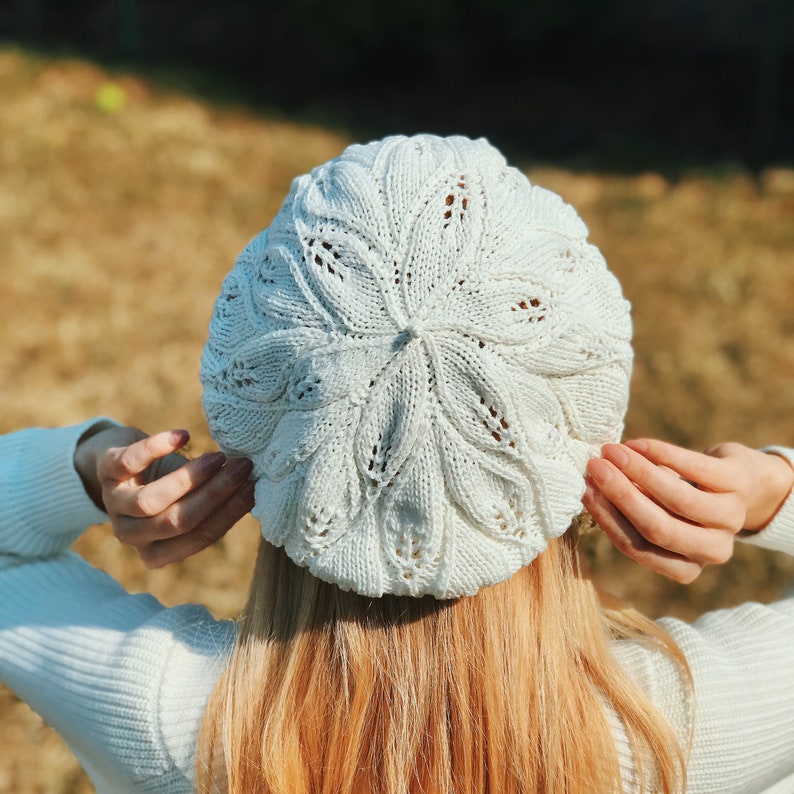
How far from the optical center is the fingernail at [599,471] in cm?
120

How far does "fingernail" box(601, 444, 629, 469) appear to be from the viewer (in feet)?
3.99

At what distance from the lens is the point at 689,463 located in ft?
4.21

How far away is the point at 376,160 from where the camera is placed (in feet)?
4.08

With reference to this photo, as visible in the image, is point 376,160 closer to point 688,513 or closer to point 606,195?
point 688,513

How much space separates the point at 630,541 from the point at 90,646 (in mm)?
858

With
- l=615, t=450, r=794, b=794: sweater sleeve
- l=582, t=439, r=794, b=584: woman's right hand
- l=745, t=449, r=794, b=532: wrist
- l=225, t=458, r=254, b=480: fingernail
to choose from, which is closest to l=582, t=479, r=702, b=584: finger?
l=582, t=439, r=794, b=584: woman's right hand

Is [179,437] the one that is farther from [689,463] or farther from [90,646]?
[689,463]

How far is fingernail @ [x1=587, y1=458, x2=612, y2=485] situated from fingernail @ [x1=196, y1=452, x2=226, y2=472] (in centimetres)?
56

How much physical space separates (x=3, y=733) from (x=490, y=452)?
6.74ft

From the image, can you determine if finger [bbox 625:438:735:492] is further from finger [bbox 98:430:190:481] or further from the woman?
finger [bbox 98:430:190:481]

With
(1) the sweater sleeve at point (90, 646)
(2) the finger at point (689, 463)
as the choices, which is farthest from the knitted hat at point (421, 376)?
(1) the sweater sleeve at point (90, 646)

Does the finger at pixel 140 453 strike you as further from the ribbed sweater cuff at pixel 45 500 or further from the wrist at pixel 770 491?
the wrist at pixel 770 491

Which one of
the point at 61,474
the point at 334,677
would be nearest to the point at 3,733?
the point at 61,474

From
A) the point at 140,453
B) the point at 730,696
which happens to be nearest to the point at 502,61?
the point at 140,453
